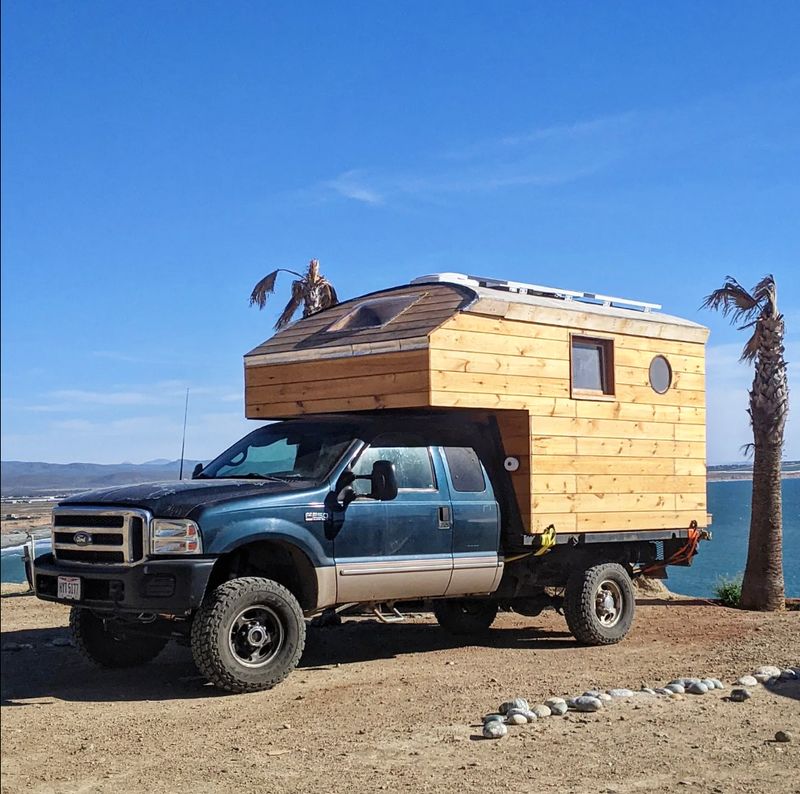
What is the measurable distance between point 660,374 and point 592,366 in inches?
41.5

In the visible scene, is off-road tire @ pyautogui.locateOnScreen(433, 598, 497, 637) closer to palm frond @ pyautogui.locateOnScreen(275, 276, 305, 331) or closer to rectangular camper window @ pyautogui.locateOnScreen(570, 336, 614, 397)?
rectangular camper window @ pyautogui.locateOnScreen(570, 336, 614, 397)

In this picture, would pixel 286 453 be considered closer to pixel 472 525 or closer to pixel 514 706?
pixel 472 525

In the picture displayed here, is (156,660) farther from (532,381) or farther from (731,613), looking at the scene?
(731,613)

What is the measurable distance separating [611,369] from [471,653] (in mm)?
3119

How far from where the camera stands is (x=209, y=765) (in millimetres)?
6047

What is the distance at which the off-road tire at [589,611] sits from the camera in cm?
1045

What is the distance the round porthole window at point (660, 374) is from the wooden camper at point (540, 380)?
15 millimetres

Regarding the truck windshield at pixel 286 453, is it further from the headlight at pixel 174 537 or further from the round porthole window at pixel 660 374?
the round porthole window at pixel 660 374

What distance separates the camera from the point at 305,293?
18.9 m

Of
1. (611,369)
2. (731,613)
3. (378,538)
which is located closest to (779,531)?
(731,613)

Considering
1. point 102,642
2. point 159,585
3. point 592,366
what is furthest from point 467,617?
point 159,585

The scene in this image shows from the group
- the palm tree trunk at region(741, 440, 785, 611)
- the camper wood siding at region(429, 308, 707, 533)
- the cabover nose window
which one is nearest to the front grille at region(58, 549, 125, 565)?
the camper wood siding at region(429, 308, 707, 533)

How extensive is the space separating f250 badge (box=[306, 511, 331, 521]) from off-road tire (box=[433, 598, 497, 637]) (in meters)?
2.85

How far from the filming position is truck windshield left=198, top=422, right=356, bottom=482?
9.16 metres
